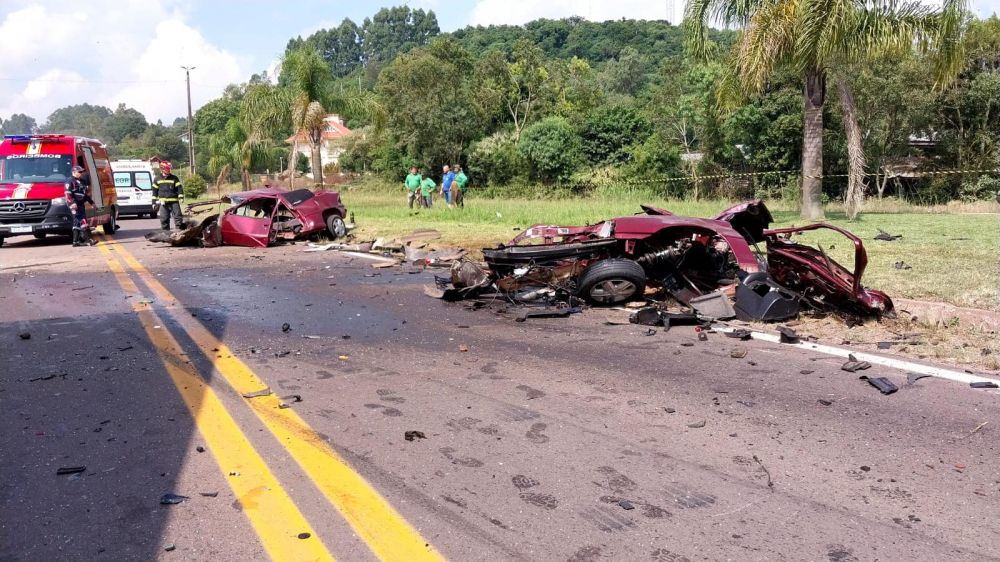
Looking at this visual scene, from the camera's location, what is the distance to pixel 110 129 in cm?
14650

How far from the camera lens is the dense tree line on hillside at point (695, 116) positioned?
18.7 m

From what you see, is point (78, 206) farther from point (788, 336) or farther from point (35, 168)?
point (788, 336)

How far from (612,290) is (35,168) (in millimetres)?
15662

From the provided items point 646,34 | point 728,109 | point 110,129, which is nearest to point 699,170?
point 728,109

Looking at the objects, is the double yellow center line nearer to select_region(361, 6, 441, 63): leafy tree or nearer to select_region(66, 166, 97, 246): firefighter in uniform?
select_region(66, 166, 97, 246): firefighter in uniform

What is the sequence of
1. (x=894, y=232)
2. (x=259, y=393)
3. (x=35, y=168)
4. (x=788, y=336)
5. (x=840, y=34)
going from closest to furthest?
(x=259, y=393), (x=788, y=336), (x=894, y=232), (x=840, y=34), (x=35, y=168)

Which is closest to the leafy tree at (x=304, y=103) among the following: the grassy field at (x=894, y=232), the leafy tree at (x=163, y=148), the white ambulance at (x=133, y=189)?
the white ambulance at (x=133, y=189)

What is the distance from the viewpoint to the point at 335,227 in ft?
56.6

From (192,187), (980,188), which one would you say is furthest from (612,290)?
(192,187)

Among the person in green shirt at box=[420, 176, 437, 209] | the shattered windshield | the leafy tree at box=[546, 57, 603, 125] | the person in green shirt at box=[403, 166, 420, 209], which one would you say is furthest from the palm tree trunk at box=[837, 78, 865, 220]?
the leafy tree at box=[546, 57, 603, 125]

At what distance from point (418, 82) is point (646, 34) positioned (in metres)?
77.8

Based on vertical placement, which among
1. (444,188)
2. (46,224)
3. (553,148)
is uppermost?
(553,148)

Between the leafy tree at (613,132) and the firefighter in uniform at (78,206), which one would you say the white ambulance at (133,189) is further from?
A: the leafy tree at (613,132)

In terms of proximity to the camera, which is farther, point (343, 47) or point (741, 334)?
point (343, 47)
